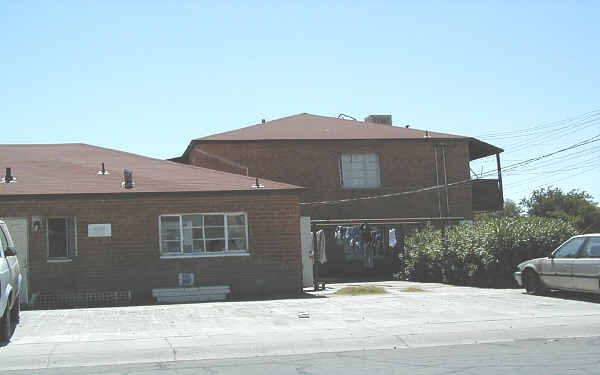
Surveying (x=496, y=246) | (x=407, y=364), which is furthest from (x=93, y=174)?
(x=407, y=364)

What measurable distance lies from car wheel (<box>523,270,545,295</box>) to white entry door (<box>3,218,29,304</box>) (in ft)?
40.3

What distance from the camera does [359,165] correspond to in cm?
3131

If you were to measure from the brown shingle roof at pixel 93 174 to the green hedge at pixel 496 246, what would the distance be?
5354 millimetres

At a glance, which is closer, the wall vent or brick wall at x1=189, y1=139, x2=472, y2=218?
the wall vent

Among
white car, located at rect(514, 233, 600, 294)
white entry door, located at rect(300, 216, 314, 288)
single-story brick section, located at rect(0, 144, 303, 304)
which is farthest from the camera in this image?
white entry door, located at rect(300, 216, 314, 288)

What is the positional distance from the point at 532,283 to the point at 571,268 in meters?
1.73

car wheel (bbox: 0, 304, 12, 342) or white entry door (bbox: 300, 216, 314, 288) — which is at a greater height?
white entry door (bbox: 300, 216, 314, 288)

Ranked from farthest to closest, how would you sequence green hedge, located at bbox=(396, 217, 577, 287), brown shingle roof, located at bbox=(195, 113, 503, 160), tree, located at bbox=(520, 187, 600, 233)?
tree, located at bbox=(520, 187, 600, 233) → brown shingle roof, located at bbox=(195, 113, 503, 160) → green hedge, located at bbox=(396, 217, 577, 287)

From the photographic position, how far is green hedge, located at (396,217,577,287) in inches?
771

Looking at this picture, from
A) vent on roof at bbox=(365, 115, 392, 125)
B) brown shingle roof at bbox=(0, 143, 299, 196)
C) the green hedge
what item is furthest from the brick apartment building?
the green hedge

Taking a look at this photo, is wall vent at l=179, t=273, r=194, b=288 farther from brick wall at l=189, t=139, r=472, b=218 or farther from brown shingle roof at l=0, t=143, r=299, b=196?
brick wall at l=189, t=139, r=472, b=218

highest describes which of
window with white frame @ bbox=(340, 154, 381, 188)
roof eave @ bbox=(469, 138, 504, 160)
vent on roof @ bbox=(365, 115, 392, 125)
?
vent on roof @ bbox=(365, 115, 392, 125)

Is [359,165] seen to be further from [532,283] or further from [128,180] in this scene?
[532,283]

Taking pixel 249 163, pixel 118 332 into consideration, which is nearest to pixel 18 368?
pixel 118 332
